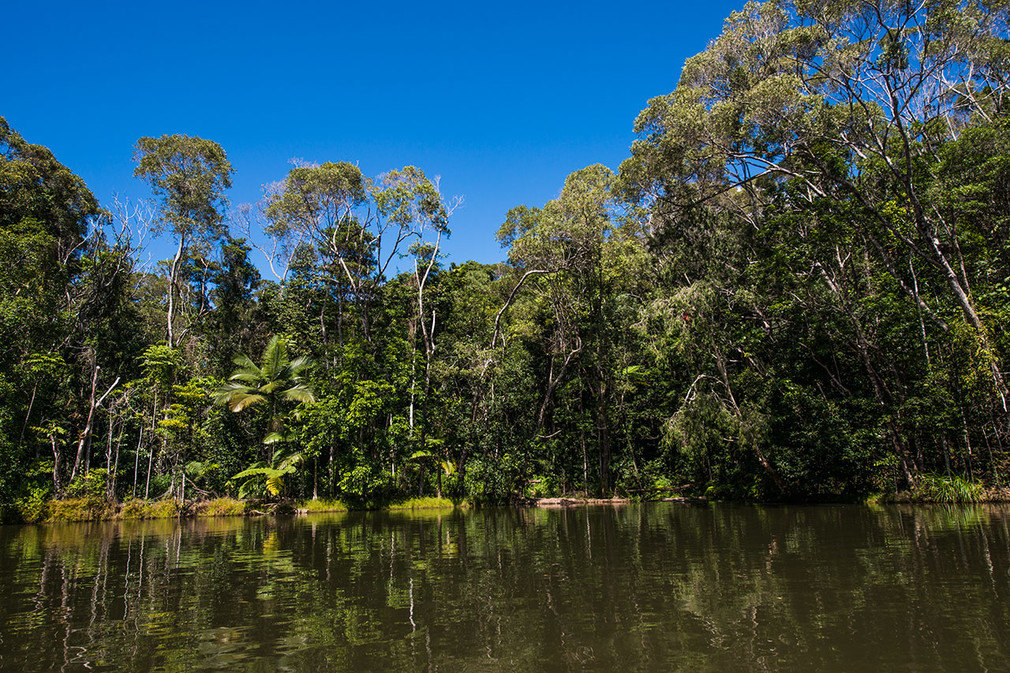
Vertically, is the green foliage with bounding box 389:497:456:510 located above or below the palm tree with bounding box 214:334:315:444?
below

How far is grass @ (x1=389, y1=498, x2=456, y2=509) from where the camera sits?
72.8ft

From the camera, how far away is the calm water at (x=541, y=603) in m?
3.95

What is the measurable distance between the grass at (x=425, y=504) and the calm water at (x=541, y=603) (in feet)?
37.1

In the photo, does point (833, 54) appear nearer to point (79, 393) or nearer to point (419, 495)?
point (419, 495)

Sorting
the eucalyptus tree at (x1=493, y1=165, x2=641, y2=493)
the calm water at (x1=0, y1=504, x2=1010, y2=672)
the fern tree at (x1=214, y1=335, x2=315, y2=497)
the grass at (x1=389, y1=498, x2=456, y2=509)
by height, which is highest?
the eucalyptus tree at (x1=493, y1=165, x2=641, y2=493)

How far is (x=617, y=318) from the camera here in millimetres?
24250

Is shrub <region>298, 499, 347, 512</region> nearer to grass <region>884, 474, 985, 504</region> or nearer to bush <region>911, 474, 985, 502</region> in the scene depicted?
grass <region>884, 474, 985, 504</region>

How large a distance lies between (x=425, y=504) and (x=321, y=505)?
161 inches

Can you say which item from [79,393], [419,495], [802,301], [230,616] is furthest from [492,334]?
[230,616]

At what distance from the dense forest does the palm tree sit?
116 mm

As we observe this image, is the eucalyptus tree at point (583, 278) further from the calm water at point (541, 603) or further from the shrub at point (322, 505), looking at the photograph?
the calm water at point (541, 603)

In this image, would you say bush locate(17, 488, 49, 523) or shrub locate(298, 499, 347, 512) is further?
shrub locate(298, 499, 347, 512)

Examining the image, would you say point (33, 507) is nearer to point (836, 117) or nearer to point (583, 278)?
point (583, 278)

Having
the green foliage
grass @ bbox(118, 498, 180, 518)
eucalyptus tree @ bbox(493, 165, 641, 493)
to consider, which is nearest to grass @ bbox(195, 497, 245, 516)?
grass @ bbox(118, 498, 180, 518)
